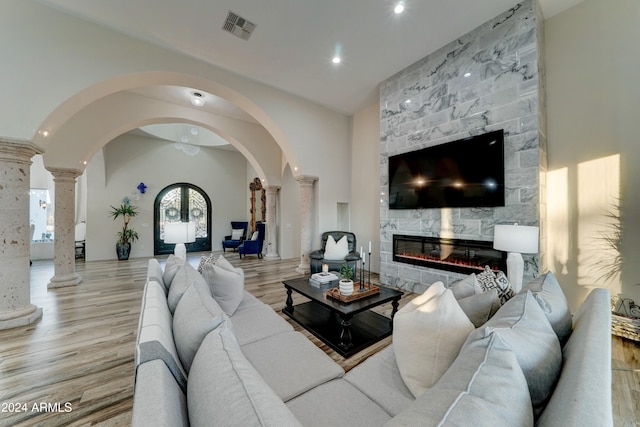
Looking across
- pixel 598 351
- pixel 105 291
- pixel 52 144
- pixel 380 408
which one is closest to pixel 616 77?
pixel 598 351

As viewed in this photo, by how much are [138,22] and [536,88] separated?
4.92m

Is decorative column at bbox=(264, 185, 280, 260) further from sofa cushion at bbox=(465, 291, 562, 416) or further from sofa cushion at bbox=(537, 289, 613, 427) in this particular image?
sofa cushion at bbox=(537, 289, 613, 427)

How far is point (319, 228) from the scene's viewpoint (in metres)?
5.32

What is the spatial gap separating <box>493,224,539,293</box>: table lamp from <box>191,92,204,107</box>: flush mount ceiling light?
5.78 metres

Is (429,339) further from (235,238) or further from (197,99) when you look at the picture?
(235,238)

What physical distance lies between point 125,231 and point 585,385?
8982 millimetres

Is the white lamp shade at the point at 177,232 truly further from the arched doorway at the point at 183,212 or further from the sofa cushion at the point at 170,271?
the arched doorway at the point at 183,212

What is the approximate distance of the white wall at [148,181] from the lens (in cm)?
678

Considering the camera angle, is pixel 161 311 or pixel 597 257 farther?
pixel 597 257

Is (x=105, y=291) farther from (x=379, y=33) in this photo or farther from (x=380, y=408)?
(x=379, y=33)

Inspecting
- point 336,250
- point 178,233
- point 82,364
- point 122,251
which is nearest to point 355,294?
point 336,250

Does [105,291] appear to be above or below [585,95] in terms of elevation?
below

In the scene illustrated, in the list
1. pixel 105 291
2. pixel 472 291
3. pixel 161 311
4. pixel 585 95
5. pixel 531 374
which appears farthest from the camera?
pixel 105 291

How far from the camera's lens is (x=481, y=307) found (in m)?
1.32
